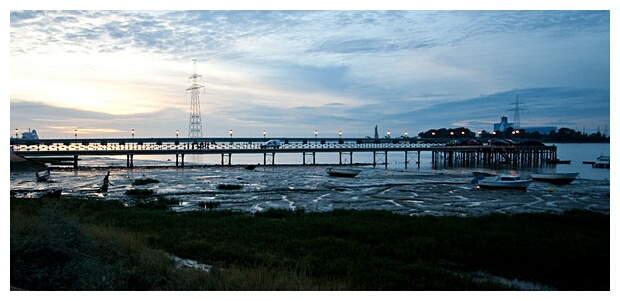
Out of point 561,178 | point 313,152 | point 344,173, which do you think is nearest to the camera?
point 561,178

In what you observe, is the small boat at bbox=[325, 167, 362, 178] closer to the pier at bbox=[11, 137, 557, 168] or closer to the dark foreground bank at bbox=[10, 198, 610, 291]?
the pier at bbox=[11, 137, 557, 168]

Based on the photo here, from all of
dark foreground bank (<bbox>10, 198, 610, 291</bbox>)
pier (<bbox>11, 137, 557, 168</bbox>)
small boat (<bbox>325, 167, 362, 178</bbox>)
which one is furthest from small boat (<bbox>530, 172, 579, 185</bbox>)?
pier (<bbox>11, 137, 557, 168</bbox>)

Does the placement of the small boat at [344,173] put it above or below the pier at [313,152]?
below

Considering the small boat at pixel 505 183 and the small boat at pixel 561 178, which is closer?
the small boat at pixel 505 183

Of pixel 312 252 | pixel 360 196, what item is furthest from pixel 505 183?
pixel 312 252

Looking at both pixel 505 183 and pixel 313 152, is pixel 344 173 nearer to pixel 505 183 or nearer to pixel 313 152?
pixel 505 183

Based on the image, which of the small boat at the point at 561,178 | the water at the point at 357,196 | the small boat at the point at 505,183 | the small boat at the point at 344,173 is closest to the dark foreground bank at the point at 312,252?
A: the water at the point at 357,196

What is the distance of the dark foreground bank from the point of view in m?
10.3

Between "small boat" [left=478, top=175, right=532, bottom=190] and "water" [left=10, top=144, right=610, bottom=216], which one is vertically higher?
"small boat" [left=478, top=175, right=532, bottom=190]

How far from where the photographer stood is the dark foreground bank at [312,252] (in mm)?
10320

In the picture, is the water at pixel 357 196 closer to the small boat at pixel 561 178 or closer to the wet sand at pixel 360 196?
the wet sand at pixel 360 196

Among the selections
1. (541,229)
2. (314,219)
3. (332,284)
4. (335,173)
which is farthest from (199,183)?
(332,284)

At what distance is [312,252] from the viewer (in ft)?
48.1

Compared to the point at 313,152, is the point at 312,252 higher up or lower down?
lower down
